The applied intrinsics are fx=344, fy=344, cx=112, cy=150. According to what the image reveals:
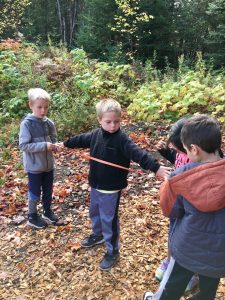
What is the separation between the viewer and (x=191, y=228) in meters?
2.26

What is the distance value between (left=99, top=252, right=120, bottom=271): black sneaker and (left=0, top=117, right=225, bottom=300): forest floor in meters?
0.05

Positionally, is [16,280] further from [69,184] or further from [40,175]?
[69,184]

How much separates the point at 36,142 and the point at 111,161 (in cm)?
106

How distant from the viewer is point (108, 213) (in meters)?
3.35

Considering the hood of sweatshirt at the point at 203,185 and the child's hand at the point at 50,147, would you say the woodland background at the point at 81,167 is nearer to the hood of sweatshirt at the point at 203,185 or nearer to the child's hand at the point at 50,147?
the child's hand at the point at 50,147

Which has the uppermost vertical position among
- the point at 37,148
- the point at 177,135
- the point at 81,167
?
the point at 177,135

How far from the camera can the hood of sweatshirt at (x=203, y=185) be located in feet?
6.95

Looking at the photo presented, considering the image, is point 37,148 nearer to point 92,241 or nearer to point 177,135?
point 92,241

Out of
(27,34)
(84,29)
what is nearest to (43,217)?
(84,29)

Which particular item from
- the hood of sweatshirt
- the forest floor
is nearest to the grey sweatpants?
the forest floor

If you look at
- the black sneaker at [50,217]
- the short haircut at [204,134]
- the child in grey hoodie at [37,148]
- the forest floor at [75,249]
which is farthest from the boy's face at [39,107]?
the short haircut at [204,134]

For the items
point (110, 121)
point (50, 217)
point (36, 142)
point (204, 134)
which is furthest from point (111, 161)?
point (50, 217)

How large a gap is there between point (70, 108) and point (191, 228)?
242 inches

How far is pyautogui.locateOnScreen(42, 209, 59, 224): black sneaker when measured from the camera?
14.1 ft
